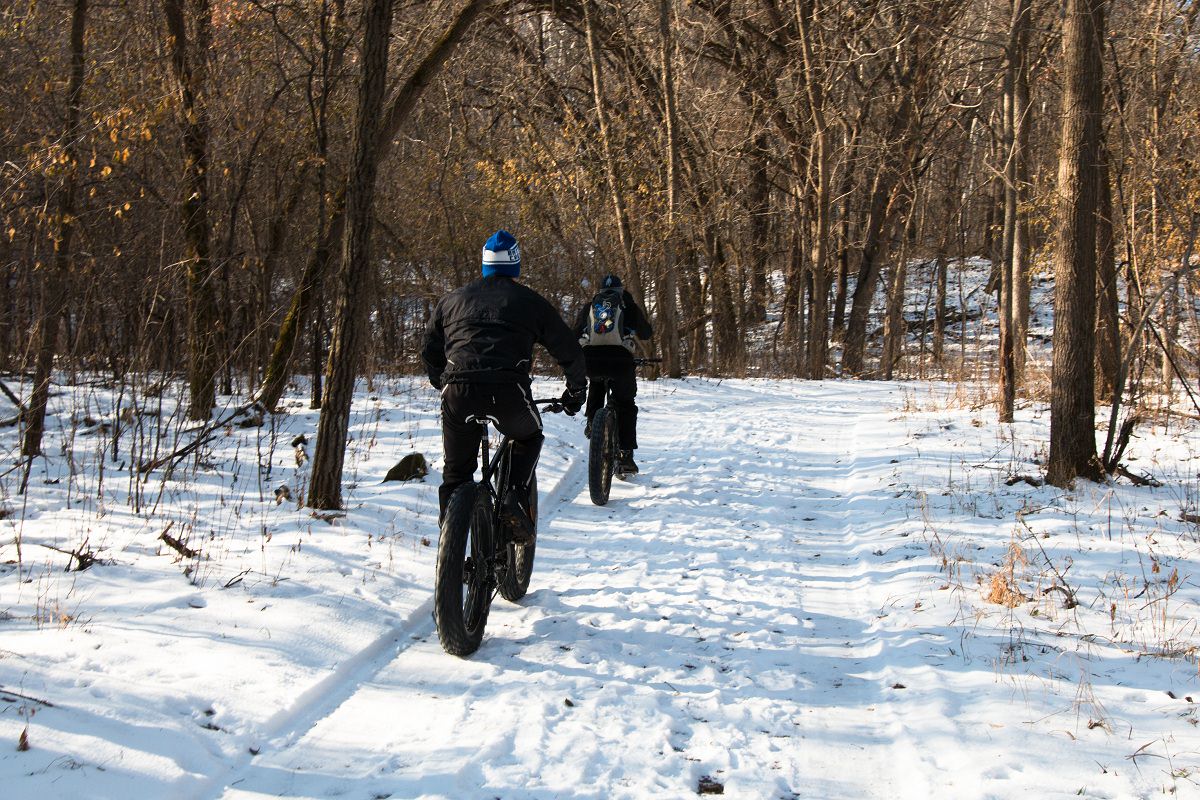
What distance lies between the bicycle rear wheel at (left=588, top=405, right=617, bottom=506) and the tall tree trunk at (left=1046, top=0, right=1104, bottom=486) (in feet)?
13.8

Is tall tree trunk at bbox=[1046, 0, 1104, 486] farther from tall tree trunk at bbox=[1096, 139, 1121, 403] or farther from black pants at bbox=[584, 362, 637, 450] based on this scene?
black pants at bbox=[584, 362, 637, 450]

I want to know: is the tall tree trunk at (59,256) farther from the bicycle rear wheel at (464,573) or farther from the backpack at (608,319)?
the bicycle rear wheel at (464,573)

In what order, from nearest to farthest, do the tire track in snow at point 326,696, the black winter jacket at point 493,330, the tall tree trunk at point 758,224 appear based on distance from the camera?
1. the tire track in snow at point 326,696
2. the black winter jacket at point 493,330
3. the tall tree trunk at point 758,224

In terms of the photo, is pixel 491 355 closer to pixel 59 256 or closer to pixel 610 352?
pixel 610 352

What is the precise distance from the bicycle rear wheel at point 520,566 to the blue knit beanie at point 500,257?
1.37 meters

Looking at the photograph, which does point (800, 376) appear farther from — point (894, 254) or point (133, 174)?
Result: point (133, 174)

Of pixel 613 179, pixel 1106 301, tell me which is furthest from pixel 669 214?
pixel 1106 301

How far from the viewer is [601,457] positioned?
8547mm

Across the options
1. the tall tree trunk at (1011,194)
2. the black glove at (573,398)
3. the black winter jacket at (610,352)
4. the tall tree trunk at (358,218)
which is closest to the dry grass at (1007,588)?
the black glove at (573,398)

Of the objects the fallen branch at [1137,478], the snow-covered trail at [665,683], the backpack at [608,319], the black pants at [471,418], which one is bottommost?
the snow-covered trail at [665,683]

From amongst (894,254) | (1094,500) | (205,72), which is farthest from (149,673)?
(894,254)

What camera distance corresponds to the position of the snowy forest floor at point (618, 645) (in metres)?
3.72

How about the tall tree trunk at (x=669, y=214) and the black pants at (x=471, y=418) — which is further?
the tall tree trunk at (x=669, y=214)

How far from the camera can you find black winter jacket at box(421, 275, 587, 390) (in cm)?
518
